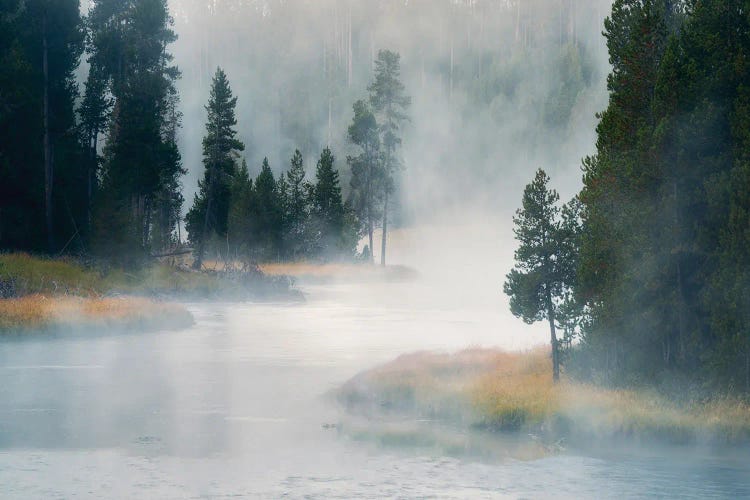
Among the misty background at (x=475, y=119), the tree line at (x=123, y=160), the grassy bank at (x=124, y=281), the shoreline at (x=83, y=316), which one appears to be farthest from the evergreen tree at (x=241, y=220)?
the misty background at (x=475, y=119)

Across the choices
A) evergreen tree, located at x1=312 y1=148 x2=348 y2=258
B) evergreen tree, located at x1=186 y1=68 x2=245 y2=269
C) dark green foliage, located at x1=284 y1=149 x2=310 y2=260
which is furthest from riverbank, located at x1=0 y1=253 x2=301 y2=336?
dark green foliage, located at x1=284 y1=149 x2=310 y2=260

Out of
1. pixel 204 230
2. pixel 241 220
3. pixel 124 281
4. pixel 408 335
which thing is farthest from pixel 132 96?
pixel 408 335

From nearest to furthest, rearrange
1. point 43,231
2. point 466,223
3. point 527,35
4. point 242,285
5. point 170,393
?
1. point 170,393
2. point 43,231
3. point 242,285
4. point 466,223
5. point 527,35

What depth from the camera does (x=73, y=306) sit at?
41344 millimetres

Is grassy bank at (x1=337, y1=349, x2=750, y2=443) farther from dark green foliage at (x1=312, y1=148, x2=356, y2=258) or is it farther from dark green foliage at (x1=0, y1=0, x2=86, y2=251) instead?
dark green foliage at (x1=312, y1=148, x2=356, y2=258)

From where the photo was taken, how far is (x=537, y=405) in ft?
73.4

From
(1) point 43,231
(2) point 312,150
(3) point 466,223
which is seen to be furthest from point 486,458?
(2) point 312,150

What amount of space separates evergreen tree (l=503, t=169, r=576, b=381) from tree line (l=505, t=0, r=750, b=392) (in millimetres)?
1134

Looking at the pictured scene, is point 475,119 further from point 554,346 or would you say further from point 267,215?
point 554,346

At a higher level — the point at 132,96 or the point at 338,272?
the point at 132,96

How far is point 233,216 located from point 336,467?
63.7 m

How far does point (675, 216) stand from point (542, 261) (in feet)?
16.1

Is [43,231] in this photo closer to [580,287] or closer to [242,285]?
[242,285]

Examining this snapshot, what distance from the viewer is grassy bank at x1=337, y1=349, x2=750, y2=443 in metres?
20.2
